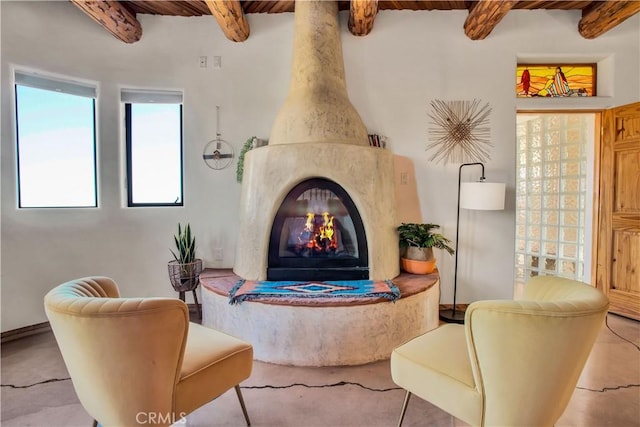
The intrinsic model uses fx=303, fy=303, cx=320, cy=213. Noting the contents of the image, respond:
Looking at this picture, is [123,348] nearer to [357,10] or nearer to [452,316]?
[452,316]

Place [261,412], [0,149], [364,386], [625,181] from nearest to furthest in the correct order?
[261,412]
[364,386]
[0,149]
[625,181]

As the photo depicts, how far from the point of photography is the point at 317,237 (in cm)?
251

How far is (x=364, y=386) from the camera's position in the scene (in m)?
1.81

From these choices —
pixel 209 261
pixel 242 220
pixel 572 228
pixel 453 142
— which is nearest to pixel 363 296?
pixel 242 220

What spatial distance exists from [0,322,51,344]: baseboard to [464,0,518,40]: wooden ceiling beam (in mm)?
4492

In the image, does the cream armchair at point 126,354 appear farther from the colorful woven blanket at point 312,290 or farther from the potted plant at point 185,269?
the potted plant at point 185,269

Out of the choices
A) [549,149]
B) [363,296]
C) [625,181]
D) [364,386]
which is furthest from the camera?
[549,149]

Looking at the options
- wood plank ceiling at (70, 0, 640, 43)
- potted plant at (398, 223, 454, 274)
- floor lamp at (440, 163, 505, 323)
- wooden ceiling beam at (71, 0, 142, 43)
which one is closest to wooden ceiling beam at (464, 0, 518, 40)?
wood plank ceiling at (70, 0, 640, 43)

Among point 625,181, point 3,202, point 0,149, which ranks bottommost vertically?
point 3,202

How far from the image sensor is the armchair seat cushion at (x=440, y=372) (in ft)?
3.85

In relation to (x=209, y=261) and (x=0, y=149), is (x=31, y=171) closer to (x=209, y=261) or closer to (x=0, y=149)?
(x=0, y=149)

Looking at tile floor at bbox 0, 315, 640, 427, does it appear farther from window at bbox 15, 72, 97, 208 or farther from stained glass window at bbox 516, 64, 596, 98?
stained glass window at bbox 516, 64, 596, 98

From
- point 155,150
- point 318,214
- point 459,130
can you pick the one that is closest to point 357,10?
point 459,130

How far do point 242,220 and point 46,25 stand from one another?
2293mm
